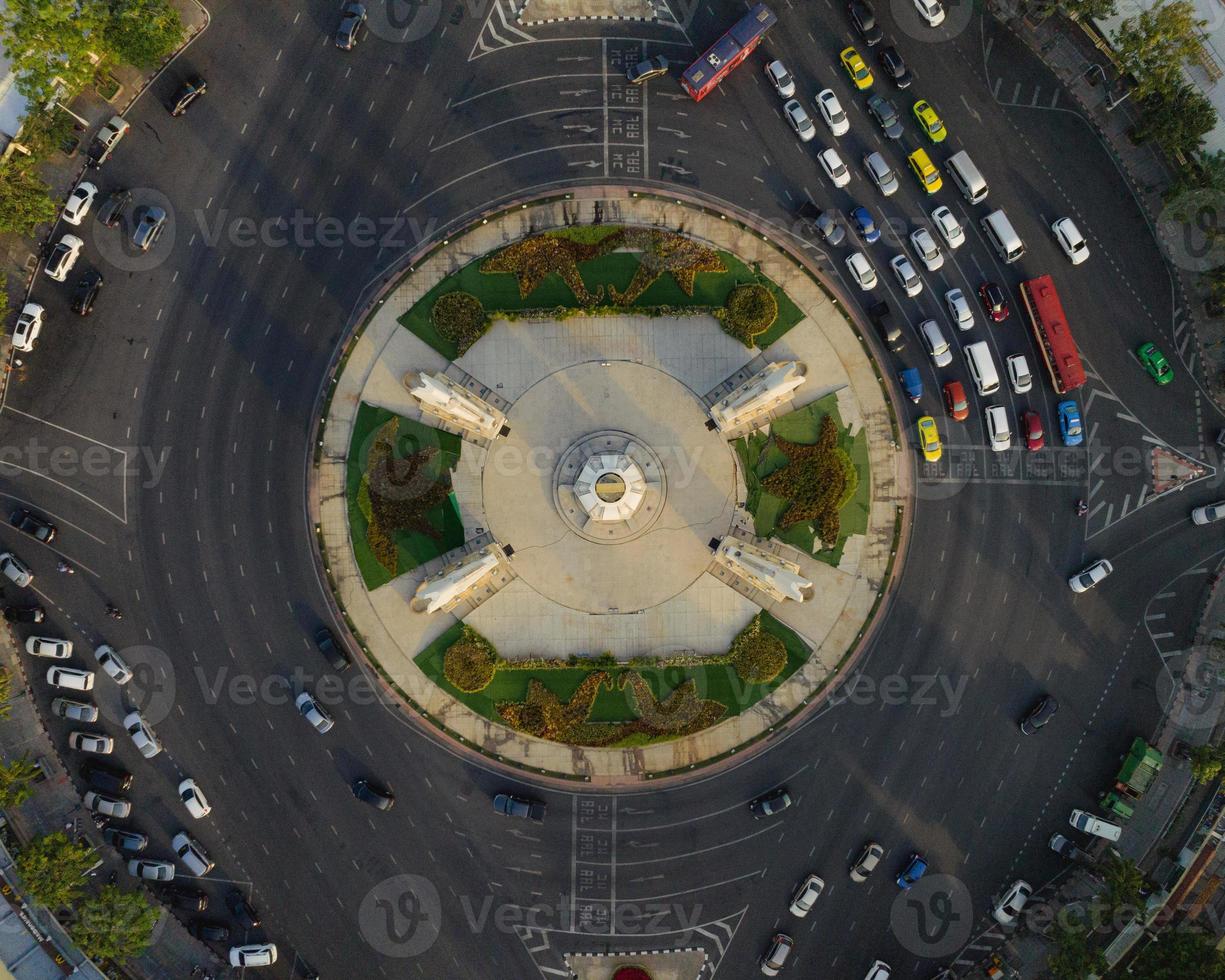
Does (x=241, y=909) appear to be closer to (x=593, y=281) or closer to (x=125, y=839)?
(x=125, y=839)

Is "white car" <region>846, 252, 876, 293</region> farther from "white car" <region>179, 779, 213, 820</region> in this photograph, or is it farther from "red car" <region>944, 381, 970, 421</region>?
"white car" <region>179, 779, 213, 820</region>

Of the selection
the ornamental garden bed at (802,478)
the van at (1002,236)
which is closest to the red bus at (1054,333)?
the van at (1002,236)

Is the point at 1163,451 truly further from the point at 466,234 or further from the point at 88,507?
the point at 88,507

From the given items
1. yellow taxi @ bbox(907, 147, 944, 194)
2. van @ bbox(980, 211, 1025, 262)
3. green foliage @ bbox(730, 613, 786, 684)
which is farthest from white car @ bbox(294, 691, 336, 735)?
van @ bbox(980, 211, 1025, 262)

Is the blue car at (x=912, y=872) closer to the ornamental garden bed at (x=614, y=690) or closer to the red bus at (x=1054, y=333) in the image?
the ornamental garden bed at (x=614, y=690)

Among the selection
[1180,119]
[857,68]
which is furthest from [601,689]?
[1180,119]
